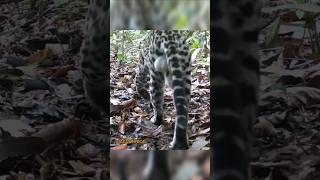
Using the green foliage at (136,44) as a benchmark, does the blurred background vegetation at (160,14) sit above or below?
above

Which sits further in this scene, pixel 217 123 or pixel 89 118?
pixel 89 118

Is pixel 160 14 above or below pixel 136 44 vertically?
above

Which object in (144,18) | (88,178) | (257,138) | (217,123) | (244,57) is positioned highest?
(144,18)

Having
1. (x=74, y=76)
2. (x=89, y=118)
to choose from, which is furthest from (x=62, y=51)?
(x=89, y=118)

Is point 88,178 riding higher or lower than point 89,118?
lower

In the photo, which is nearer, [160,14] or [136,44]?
[160,14]

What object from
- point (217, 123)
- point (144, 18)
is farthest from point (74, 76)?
point (217, 123)

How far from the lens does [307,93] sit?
2.84m

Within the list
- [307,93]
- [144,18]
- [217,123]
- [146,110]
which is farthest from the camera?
[146,110]

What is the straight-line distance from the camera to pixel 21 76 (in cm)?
292

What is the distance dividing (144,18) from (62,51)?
0.67 m

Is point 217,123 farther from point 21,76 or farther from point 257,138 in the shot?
point 21,76

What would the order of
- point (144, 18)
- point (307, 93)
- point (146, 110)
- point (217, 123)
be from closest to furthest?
point (217, 123), point (307, 93), point (144, 18), point (146, 110)

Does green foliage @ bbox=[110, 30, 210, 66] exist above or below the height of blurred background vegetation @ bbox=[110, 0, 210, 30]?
below
